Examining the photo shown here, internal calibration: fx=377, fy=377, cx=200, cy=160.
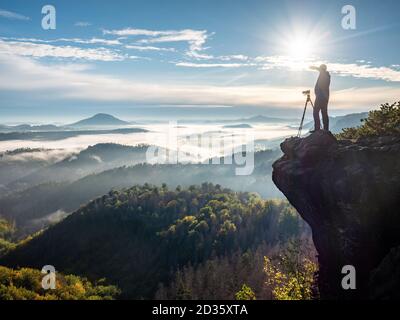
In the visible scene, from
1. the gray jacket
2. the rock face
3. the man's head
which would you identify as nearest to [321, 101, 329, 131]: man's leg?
the gray jacket

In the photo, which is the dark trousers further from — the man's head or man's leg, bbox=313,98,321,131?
the man's head

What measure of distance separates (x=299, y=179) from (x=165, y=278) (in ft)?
569

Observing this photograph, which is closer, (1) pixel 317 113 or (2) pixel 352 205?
(2) pixel 352 205

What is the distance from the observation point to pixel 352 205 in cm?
2389

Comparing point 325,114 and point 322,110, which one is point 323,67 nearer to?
point 322,110

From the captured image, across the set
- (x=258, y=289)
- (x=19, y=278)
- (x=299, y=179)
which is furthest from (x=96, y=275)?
(x=299, y=179)

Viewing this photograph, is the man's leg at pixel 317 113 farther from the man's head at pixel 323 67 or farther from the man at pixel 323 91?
the man's head at pixel 323 67

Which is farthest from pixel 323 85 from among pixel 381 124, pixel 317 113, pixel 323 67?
pixel 381 124

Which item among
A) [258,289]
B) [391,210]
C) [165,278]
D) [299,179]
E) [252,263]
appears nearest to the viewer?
[391,210]

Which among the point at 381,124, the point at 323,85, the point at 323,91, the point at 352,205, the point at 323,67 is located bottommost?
the point at 352,205

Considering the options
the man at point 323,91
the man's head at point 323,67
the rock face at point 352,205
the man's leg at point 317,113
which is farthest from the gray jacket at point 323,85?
the rock face at point 352,205

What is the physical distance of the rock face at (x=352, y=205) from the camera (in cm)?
2206
